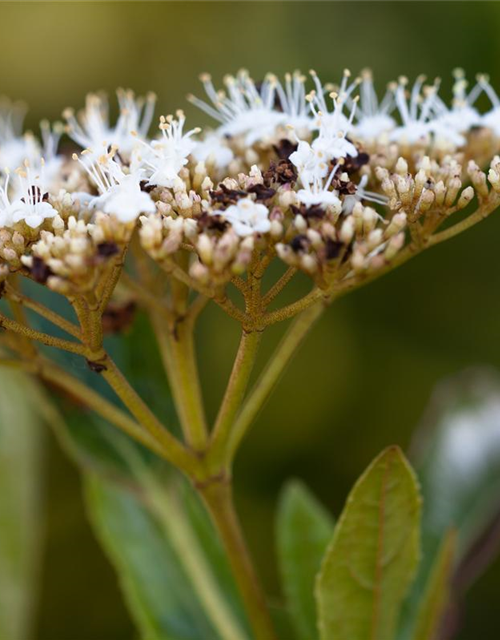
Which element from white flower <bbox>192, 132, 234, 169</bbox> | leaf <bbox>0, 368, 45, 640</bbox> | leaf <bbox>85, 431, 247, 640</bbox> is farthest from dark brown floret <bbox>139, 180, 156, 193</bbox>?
leaf <bbox>0, 368, 45, 640</bbox>

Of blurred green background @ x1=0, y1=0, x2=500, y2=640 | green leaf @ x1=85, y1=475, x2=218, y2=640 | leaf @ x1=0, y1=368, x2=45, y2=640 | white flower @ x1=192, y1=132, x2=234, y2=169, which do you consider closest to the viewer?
white flower @ x1=192, y1=132, x2=234, y2=169

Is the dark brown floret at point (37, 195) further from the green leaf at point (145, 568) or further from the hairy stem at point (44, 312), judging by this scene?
the green leaf at point (145, 568)

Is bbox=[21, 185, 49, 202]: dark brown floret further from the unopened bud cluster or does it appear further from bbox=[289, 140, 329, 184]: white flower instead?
bbox=[289, 140, 329, 184]: white flower

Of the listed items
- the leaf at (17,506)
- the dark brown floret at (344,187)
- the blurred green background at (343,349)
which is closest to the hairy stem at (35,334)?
the dark brown floret at (344,187)

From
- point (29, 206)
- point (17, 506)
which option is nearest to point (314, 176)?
point (29, 206)

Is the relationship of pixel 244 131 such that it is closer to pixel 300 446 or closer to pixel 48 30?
pixel 300 446

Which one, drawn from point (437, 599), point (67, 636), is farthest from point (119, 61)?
point (437, 599)
